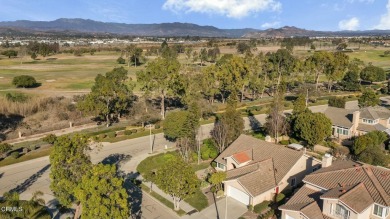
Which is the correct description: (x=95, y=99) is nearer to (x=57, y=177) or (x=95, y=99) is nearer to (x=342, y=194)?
(x=57, y=177)

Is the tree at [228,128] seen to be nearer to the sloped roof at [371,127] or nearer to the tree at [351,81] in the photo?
the sloped roof at [371,127]

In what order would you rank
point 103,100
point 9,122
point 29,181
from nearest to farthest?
point 29,181, point 103,100, point 9,122

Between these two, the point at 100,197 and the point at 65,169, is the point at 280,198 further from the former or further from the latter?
the point at 65,169

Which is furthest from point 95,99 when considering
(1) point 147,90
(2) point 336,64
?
(2) point 336,64

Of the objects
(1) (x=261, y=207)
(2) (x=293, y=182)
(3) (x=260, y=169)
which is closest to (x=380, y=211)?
(1) (x=261, y=207)

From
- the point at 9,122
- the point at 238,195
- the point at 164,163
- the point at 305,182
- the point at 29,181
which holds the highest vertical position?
the point at 164,163

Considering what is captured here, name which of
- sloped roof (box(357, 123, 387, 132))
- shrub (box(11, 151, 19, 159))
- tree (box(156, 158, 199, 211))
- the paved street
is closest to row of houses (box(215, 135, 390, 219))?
tree (box(156, 158, 199, 211))

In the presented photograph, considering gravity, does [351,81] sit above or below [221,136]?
above
